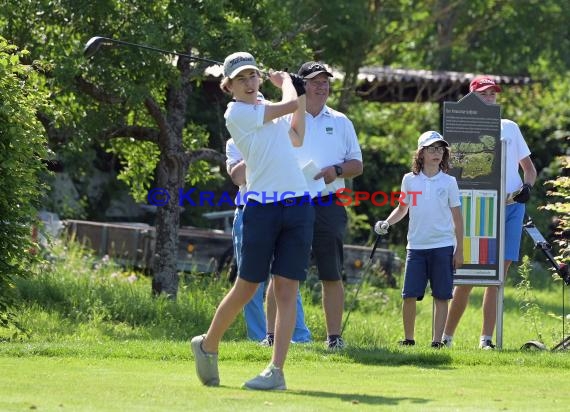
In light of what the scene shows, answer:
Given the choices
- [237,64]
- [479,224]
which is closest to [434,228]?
[479,224]

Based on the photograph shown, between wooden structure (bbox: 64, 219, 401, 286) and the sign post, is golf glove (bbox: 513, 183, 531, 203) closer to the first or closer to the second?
the sign post

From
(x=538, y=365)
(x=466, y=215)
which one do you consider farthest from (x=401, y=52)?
(x=538, y=365)

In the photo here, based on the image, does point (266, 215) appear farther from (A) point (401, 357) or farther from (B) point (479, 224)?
(B) point (479, 224)

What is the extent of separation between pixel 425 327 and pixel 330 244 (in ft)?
21.2

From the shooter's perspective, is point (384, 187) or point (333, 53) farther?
point (384, 187)

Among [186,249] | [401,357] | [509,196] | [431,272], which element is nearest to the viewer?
[401,357]

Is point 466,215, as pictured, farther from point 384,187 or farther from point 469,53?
point 469,53

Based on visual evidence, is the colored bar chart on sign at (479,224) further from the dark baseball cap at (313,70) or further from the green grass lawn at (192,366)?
the dark baseball cap at (313,70)

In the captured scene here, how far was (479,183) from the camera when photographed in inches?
442

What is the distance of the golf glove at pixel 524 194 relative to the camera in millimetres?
11188

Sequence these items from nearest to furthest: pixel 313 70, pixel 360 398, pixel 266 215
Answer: pixel 360 398 → pixel 266 215 → pixel 313 70

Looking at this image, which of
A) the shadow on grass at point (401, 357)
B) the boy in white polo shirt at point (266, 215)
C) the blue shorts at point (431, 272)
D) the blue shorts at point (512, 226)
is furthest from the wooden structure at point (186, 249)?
the boy in white polo shirt at point (266, 215)

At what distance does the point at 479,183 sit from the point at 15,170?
12.7 feet

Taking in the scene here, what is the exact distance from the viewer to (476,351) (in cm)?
988
